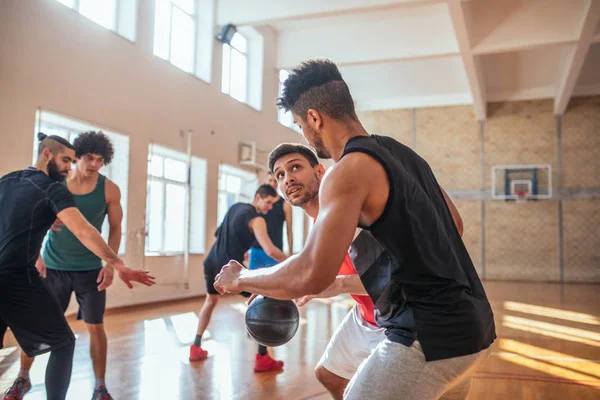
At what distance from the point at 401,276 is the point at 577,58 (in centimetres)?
1191

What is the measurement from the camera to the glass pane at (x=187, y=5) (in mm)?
10109

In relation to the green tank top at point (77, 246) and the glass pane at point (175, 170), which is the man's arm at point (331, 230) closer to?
the green tank top at point (77, 246)

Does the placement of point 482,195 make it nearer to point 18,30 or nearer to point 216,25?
point 216,25

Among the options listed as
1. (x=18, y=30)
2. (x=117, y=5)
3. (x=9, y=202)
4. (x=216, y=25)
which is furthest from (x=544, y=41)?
(x=9, y=202)

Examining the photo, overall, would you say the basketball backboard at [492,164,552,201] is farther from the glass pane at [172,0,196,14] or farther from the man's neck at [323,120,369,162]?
the man's neck at [323,120,369,162]

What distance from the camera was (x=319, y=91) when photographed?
5.09ft

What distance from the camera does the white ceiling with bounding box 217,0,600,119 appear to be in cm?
977

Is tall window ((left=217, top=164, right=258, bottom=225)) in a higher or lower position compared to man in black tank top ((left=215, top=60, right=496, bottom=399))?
higher

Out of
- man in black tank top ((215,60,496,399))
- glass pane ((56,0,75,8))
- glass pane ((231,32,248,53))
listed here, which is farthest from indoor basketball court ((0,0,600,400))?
glass pane ((56,0,75,8))

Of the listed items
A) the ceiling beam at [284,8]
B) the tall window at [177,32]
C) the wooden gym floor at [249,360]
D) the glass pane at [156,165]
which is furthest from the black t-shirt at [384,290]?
the tall window at [177,32]

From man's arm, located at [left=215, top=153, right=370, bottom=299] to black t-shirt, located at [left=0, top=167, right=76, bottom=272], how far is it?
1782 millimetres

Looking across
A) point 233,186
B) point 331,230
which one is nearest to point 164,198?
point 233,186

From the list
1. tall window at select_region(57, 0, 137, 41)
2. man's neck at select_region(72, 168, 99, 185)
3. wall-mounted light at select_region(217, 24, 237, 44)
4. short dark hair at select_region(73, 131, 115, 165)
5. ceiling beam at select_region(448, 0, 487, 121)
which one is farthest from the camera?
wall-mounted light at select_region(217, 24, 237, 44)

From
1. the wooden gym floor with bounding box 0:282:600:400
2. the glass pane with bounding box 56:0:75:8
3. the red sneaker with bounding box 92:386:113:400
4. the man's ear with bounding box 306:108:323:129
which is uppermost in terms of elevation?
the glass pane with bounding box 56:0:75:8
